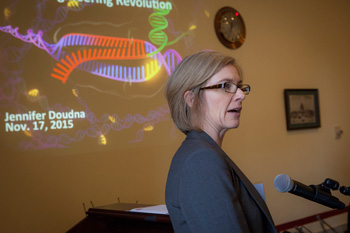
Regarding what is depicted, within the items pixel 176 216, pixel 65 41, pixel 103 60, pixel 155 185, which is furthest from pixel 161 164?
pixel 176 216

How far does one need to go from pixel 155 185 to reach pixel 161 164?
0.20 metres

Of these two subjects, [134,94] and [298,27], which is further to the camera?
[298,27]

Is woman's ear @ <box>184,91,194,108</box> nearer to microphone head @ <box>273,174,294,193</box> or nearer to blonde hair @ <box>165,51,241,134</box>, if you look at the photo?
blonde hair @ <box>165,51,241,134</box>

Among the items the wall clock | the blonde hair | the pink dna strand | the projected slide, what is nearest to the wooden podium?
the blonde hair

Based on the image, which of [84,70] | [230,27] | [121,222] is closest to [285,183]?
[121,222]

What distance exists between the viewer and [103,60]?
347cm

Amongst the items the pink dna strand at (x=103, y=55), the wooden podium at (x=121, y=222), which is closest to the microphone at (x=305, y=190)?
the wooden podium at (x=121, y=222)

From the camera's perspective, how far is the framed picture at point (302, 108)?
15.8 ft

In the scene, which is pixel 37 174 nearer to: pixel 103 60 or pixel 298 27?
pixel 103 60

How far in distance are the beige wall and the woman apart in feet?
6.46

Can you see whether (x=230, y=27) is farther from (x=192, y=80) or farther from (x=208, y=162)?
(x=208, y=162)

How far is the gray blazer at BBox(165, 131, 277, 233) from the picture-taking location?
3.60ft

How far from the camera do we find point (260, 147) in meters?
4.54

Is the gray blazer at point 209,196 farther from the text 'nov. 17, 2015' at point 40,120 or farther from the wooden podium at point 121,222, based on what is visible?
the text 'nov. 17, 2015' at point 40,120
